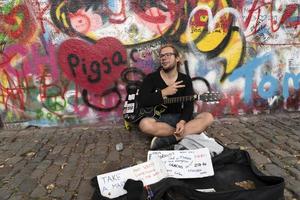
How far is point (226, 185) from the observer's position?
143 inches

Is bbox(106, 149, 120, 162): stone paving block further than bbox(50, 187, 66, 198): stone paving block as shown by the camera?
Yes

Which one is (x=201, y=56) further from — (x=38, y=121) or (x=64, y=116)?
(x=38, y=121)

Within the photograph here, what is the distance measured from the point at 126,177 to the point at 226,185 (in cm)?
100

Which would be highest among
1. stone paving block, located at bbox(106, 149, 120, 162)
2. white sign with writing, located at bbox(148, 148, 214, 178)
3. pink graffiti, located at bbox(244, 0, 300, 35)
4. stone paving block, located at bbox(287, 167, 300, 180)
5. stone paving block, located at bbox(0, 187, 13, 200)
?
pink graffiti, located at bbox(244, 0, 300, 35)

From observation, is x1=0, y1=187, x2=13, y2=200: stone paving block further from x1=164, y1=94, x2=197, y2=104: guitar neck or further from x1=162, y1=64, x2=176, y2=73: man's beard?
x1=162, y1=64, x2=176, y2=73: man's beard

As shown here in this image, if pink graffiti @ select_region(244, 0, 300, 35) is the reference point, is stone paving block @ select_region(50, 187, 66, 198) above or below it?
below

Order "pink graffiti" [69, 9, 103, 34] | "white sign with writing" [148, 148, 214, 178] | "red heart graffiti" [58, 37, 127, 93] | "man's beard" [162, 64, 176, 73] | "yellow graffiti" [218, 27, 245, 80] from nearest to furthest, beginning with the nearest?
"white sign with writing" [148, 148, 214, 178] → "man's beard" [162, 64, 176, 73] → "pink graffiti" [69, 9, 103, 34] → "red heart graffiti" [58, 37, 127, 93] → "yellow graffiti" [218, 27, 245, 80]

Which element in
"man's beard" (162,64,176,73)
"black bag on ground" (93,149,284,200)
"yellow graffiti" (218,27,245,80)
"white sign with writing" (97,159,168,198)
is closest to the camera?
"black bag on ground" (93,149,284,200)

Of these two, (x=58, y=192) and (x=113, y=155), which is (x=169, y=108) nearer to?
(x=113, y=155)

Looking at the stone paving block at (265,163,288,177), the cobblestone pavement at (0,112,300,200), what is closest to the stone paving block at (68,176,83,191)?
the cobblestone pavement at (0,112,300,200)

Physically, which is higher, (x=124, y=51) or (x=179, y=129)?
(x=124, y=51)

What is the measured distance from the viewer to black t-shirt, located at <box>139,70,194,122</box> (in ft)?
16.3

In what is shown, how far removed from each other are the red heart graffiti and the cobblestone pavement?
75 cm

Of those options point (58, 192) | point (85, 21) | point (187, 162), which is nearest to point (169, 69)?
point (85, 21)
